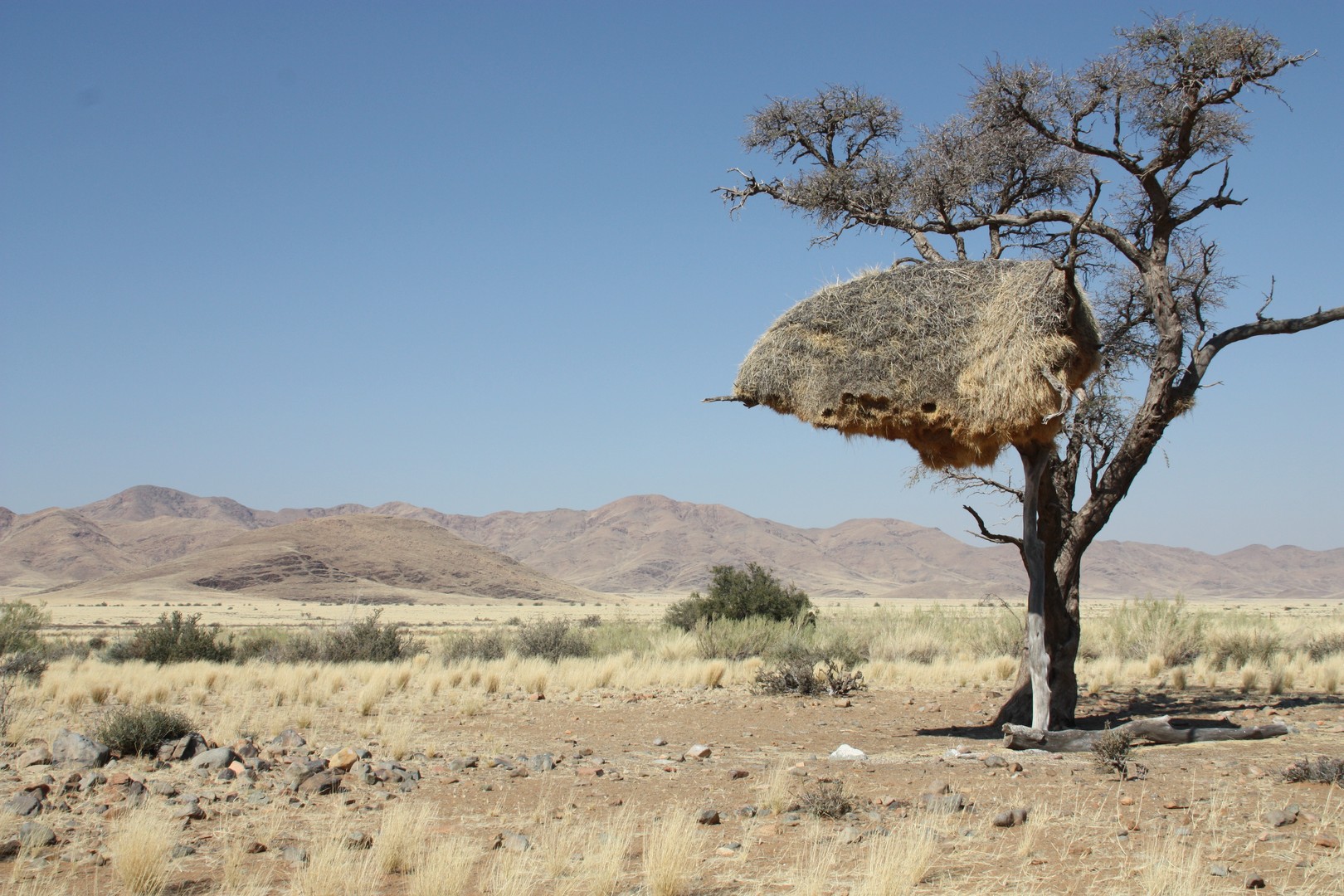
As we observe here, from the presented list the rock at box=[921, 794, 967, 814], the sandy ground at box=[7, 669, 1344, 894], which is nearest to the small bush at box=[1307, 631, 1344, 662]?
the sandy ground at box=[7, 669, 1344, 894]

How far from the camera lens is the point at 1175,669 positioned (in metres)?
16.9

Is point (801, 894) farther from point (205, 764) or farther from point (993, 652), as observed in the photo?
point (993, 652)

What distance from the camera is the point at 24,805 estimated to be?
22.9ft

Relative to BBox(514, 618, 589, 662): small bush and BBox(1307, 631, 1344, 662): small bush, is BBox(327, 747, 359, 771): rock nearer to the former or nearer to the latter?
BBox(514, 618, 589, 662): small bush

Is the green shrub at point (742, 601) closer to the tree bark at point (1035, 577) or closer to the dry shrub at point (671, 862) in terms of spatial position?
the tree bark at point (1035, 577)

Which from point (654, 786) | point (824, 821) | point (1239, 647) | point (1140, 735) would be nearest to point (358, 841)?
point (654, 786)

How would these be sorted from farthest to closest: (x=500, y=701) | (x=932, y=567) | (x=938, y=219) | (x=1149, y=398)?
(x=932, y=567), (x=500, y=701), (x=938, y=219), (x=1149, y=398)

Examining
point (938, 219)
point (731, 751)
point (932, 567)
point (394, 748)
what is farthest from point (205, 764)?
point (932, 567)

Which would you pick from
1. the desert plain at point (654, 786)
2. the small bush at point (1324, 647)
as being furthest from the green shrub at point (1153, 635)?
the small bush at point (1324, 647)

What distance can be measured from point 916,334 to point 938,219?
3796 mm

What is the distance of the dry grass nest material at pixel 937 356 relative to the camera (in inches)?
357

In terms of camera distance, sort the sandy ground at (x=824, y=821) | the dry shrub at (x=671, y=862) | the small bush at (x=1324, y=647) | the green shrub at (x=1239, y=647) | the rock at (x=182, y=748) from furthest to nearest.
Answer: the small bush at (x=1324, y=647)
the green shrub at (x=1239, y=647)
the rock at (x=182, y=748)
the sandy ground at (x=824, y=821)
the dry shrub at (x=671, y=862)

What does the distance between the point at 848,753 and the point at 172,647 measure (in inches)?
645

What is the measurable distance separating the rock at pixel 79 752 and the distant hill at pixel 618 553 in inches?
3131
